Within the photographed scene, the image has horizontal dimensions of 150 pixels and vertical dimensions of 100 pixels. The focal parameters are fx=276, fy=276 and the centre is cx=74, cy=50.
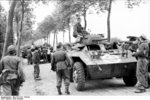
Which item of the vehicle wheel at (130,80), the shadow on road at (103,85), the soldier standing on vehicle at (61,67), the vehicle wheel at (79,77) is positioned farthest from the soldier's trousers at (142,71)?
the soldier standing on vehicle at (61,67)

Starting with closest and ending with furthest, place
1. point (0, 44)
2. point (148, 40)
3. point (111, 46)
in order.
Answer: point (148, 40) → point (111, 46) → point (0, 44)

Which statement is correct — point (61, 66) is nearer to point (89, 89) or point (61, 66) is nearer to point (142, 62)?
point (89, 89)

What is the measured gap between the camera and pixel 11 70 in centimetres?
575

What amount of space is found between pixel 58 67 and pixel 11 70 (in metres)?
2.40

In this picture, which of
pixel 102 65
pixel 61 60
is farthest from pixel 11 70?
pixel 102 65

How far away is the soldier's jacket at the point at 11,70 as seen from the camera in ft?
18.8

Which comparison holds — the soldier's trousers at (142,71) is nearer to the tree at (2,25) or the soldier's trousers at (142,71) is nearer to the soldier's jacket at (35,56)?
the soldier's jacket at (35,56)

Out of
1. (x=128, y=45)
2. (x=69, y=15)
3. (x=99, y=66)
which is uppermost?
(x=69, y=15)

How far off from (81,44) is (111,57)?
1.58m

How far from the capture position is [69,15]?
26.5m

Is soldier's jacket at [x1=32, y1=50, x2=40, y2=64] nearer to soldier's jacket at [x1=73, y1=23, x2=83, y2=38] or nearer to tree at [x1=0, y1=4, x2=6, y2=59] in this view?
soldier's jacket at [x1=73, y1=23, x2=83, y2=38]

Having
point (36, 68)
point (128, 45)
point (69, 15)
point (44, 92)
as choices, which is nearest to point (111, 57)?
point (128, 45)

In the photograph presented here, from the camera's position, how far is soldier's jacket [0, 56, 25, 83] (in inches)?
226

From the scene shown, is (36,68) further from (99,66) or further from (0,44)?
(0,44)
